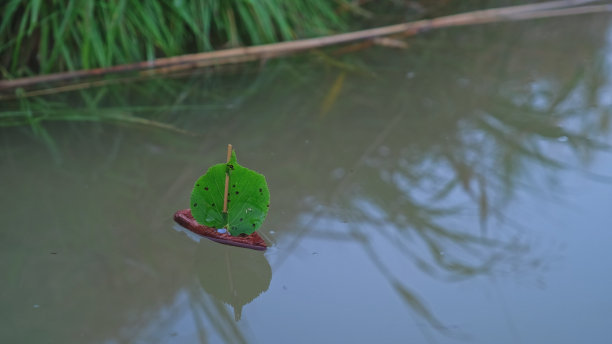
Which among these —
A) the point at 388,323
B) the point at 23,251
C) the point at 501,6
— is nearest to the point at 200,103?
the point at 23,251

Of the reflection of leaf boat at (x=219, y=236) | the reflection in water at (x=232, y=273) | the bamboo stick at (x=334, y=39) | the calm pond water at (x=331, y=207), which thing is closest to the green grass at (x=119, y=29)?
the bamboo stick at (x=334, y=39)

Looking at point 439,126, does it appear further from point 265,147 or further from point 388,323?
point 388,323

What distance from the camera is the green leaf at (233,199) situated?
1099mm

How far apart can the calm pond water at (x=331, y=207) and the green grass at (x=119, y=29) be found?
16 centimetres

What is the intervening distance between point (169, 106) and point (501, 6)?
157 centimetres

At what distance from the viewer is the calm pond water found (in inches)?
38.6

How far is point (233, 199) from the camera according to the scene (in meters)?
1.12

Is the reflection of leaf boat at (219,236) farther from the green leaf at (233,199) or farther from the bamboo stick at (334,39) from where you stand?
the bamboo stick at (334,39)

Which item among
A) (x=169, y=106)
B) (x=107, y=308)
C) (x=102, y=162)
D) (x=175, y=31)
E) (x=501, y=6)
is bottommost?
(x=107, y=308)

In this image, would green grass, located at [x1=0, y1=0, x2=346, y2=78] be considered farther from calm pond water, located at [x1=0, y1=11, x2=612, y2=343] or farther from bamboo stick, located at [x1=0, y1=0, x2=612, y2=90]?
calm pond water, located at [x1=0, y1=11, x2=612, y2=343]

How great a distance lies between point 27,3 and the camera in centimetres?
198

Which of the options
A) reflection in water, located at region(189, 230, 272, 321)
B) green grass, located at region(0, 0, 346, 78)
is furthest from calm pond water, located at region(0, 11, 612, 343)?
green grass, located at region(0, 0, 346, 78)

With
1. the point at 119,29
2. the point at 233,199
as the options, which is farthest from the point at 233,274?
the point at 119,29

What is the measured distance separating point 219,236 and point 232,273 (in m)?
0.09
